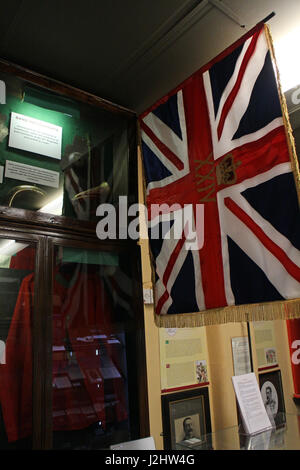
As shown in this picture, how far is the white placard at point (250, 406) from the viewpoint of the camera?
1647 mm

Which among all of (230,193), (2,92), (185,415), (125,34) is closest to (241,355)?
(185,415)

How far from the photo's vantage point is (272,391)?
11.0 ft

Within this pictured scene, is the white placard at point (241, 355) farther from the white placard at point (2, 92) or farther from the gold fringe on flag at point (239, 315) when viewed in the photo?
the white placard at point (2, 92)

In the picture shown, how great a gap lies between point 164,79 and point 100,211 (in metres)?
0.96

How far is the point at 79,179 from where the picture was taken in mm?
2381

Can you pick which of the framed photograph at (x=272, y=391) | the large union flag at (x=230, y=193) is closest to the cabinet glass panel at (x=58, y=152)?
the large union flag at (x=230, y=193)

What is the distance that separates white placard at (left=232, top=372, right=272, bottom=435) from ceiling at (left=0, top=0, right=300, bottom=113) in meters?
1.84

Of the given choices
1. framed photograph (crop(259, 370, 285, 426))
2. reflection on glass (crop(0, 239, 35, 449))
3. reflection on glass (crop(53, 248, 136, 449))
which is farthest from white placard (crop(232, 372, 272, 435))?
framed photograph (crop(259, 370, 285, 426))

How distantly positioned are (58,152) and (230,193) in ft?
3.83

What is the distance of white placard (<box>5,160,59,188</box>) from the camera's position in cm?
206

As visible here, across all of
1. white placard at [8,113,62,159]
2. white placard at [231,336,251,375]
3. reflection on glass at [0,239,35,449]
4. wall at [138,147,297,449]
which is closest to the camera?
reflection on glass at [0,239,35,449]

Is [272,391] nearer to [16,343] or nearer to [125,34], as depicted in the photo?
[16,343]

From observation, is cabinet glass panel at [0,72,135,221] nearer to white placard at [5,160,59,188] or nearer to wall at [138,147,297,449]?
white placard at [5,160,59,188]
